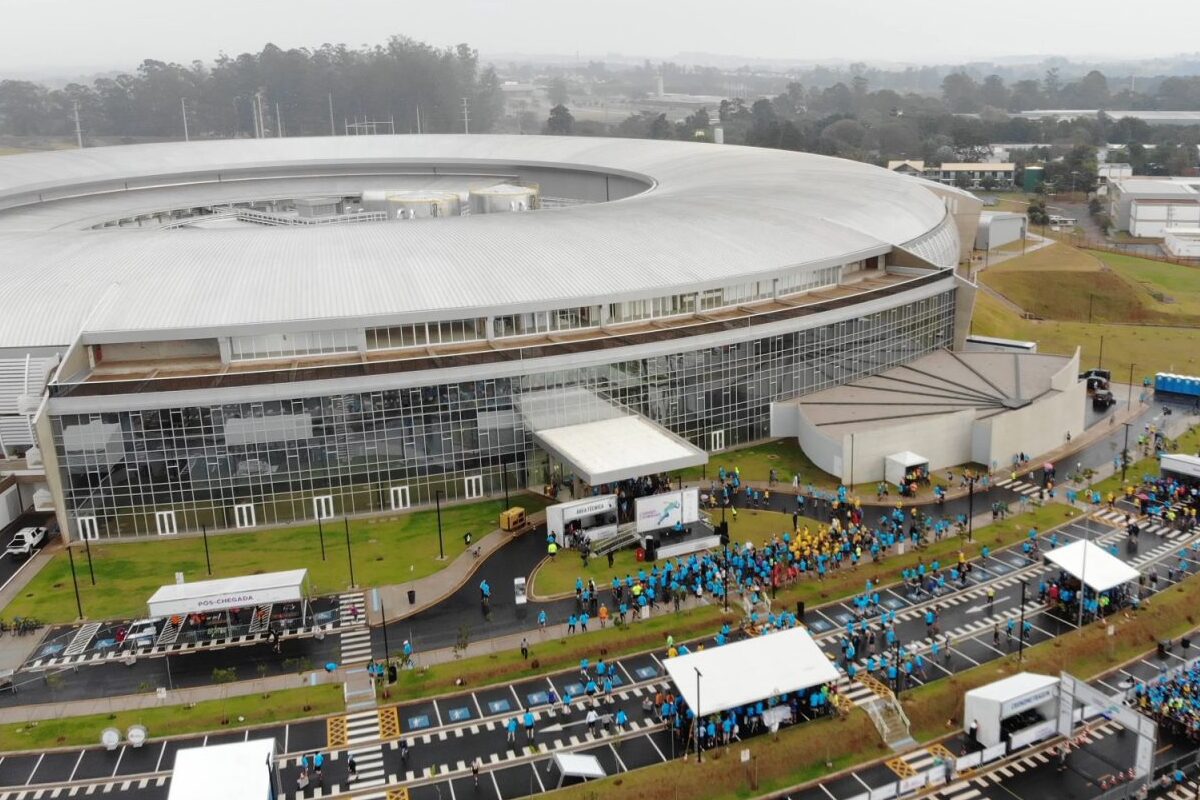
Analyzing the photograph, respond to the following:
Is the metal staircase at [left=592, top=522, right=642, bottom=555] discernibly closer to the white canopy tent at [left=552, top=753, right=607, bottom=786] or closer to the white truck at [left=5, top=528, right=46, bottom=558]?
the white canopy tent at [left=552, top=753, right=607, bottom=786]

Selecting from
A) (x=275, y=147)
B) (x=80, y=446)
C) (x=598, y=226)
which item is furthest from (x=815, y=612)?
(x=275, y=147)

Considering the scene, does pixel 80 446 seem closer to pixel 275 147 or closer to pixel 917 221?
pixel 917 221

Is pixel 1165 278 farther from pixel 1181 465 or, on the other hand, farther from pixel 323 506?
pixel 323 506

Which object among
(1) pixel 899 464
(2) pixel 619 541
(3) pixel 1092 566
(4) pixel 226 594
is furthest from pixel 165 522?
(3) pixel 1092 566

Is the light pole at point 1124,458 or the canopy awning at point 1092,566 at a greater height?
the canopy awning at point 1092,566

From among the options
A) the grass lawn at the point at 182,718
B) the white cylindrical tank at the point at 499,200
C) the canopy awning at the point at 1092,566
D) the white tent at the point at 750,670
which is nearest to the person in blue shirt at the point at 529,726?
the white tent at the point at 750,670

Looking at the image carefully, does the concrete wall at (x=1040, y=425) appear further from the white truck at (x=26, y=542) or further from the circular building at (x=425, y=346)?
the white truck at (x=26, y=542)
